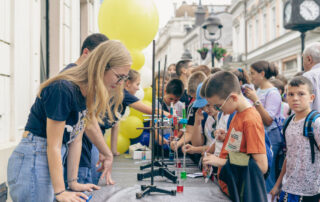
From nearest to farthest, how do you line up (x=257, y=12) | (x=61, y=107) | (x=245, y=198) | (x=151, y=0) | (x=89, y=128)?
1. (x=61, y=107)
2. (x=245, y=198)
3. (x=89, y=128)
4. (x=151, y=0)
5. (x=257, y=12)

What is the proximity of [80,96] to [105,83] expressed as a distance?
171 millimetres

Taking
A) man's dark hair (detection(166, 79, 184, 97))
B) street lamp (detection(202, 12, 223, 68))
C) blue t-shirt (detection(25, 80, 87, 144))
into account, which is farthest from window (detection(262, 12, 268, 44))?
blue t-shirt (detection(25, 80, 87, 144))

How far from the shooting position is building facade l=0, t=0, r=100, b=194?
10.2 feet

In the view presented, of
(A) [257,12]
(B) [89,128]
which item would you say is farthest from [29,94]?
(A) [257,12]

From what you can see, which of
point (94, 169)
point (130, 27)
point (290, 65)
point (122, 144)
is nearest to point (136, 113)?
point (122, 144)

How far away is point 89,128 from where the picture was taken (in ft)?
7.70

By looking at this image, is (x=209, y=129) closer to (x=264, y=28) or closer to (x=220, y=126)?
(x=220, y=126)

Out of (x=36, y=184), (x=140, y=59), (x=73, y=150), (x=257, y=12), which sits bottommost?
(x=36, y=184)

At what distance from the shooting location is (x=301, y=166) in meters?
2.80

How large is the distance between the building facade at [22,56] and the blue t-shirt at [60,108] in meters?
1.38

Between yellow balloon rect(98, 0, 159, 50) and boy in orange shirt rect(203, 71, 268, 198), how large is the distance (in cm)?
240

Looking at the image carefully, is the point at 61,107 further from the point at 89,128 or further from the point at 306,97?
the point at 306,97

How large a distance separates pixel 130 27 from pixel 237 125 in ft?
8.87

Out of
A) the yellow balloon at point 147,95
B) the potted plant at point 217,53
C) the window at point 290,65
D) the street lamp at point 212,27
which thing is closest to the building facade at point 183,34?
the window at point 290,65
